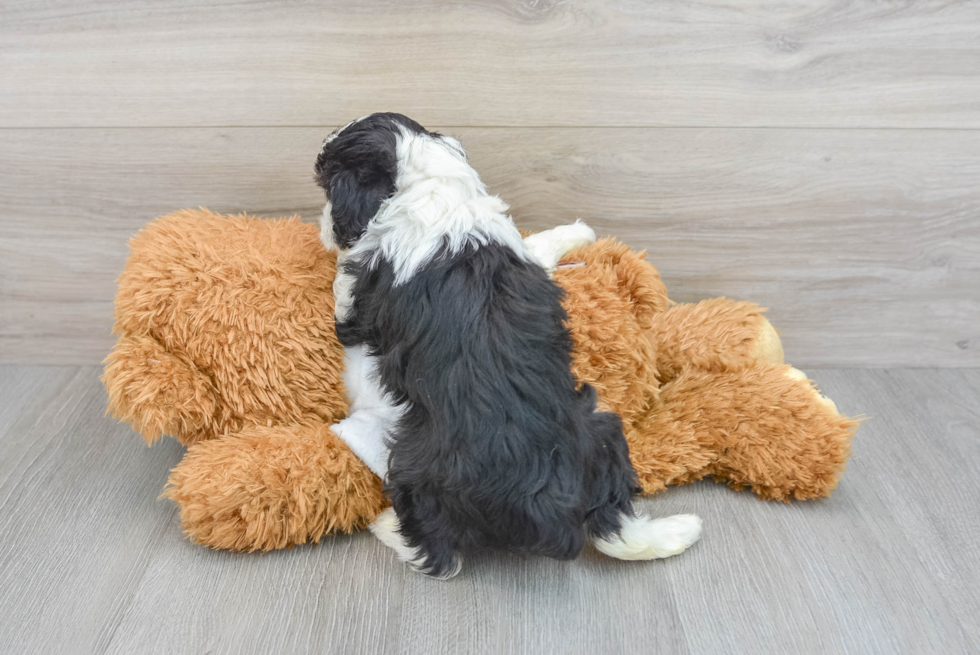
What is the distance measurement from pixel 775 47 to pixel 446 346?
0.90m

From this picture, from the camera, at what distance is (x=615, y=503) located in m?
1.01

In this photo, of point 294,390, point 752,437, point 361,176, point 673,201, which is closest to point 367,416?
point 294,390

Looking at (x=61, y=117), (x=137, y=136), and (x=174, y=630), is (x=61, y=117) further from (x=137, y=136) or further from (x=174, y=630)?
(x=174, y=630)

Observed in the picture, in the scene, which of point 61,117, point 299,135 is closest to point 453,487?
point 299,135

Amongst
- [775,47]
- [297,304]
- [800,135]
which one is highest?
[775,47]

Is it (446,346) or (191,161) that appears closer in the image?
(446,346)

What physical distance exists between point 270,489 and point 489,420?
376 millimetres

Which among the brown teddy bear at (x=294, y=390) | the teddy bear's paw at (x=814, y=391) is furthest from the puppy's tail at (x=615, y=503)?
the teddy bear's paw at (x=814, y=391)

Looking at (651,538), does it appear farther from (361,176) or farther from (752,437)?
(361,176)

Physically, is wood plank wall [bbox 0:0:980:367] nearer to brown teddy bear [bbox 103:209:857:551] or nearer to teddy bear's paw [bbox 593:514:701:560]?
brown teddy bear [bbox 103:209:857:551]

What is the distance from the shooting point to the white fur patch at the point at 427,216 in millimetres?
979

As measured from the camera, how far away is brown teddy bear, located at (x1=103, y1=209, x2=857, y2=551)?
107cm

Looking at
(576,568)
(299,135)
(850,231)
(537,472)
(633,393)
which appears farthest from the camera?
(850,231)

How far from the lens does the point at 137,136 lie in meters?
1.38
